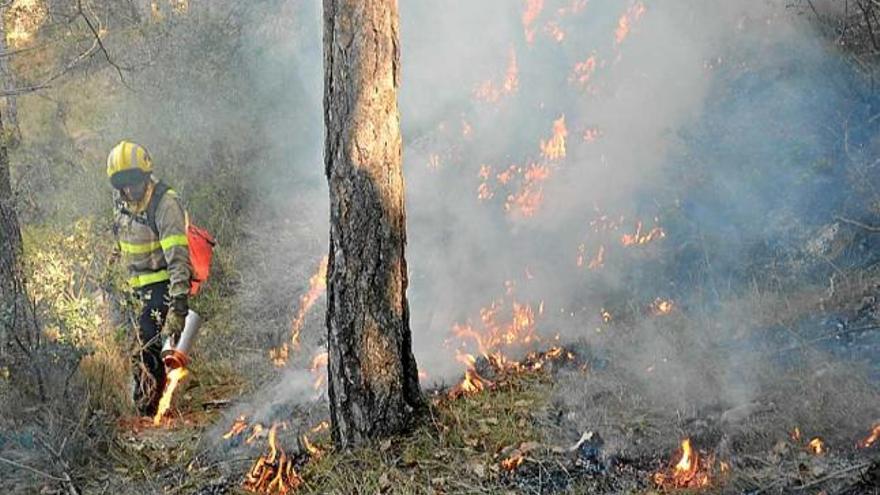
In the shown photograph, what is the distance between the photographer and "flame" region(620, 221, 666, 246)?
808 centimetres

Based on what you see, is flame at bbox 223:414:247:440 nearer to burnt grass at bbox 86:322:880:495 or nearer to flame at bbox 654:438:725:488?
burnt grass at bbox 86:322:880:495

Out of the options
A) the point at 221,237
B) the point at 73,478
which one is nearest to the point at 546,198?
the point at 221,237

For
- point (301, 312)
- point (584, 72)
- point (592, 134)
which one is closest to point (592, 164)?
point (592, 134)

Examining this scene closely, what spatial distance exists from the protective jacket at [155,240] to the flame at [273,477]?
190 centimetres

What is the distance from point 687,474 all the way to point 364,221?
7.82 ft

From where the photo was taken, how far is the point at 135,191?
19.5 feet

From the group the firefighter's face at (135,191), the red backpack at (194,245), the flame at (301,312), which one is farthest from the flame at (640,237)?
the firefighter's face at (135,191)

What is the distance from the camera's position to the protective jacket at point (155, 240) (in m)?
5.93

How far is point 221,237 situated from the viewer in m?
9.69

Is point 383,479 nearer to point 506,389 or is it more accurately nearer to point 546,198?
point 506,389

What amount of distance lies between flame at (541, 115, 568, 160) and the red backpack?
4.70 m

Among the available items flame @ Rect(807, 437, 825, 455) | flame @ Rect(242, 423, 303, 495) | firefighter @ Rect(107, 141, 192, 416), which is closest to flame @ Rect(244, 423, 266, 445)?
flame @ Rect(242, 423, 303, 495)

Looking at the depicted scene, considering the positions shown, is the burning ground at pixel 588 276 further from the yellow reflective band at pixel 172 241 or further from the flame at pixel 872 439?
the yellow reflective band at pixel 172 241

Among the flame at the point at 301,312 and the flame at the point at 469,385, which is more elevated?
the flame at the point at 301,312
